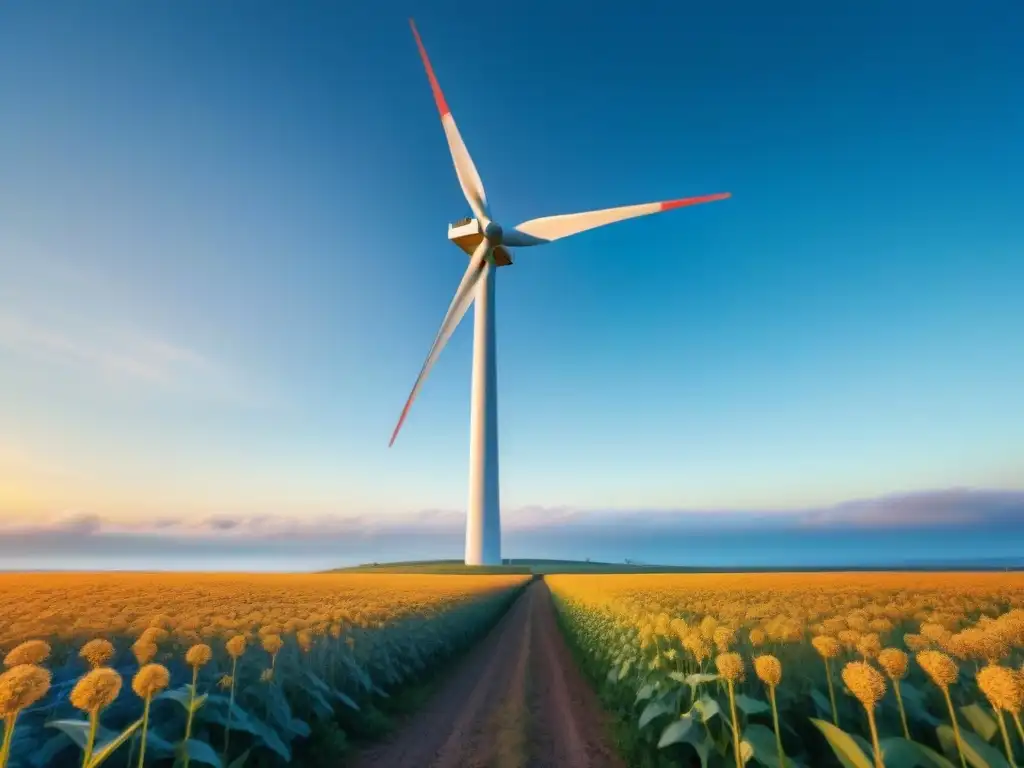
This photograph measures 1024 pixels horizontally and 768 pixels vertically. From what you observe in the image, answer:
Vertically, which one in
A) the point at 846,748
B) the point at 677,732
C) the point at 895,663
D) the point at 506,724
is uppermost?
the point at 895,663

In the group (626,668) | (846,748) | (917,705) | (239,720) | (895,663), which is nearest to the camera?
(846,748)

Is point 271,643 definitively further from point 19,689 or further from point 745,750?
point 745,750

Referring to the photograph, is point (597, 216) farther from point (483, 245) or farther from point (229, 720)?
point (229, 720)

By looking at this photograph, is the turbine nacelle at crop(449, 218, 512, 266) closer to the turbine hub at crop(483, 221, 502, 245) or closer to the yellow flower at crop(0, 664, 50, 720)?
the turbine hub at crop(483, 221, 502, 245)

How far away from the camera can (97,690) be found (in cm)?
420

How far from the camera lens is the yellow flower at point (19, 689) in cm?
377

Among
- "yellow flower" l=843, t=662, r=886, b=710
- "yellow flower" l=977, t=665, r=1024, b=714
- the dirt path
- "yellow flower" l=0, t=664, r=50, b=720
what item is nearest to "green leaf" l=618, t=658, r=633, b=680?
the dirt path

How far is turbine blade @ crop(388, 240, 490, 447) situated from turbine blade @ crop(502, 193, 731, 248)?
459 cm

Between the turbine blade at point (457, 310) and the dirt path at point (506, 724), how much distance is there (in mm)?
45749

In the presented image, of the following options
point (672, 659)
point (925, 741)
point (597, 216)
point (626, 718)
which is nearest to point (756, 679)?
point (925, 741)

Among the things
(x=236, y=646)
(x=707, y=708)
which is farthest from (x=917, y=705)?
(x=236, y=646)

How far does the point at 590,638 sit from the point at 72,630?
14.7 m

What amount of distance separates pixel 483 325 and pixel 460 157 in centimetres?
2256

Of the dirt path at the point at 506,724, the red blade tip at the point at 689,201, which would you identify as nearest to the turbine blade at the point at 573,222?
the red blade tip at the point at 689,201
